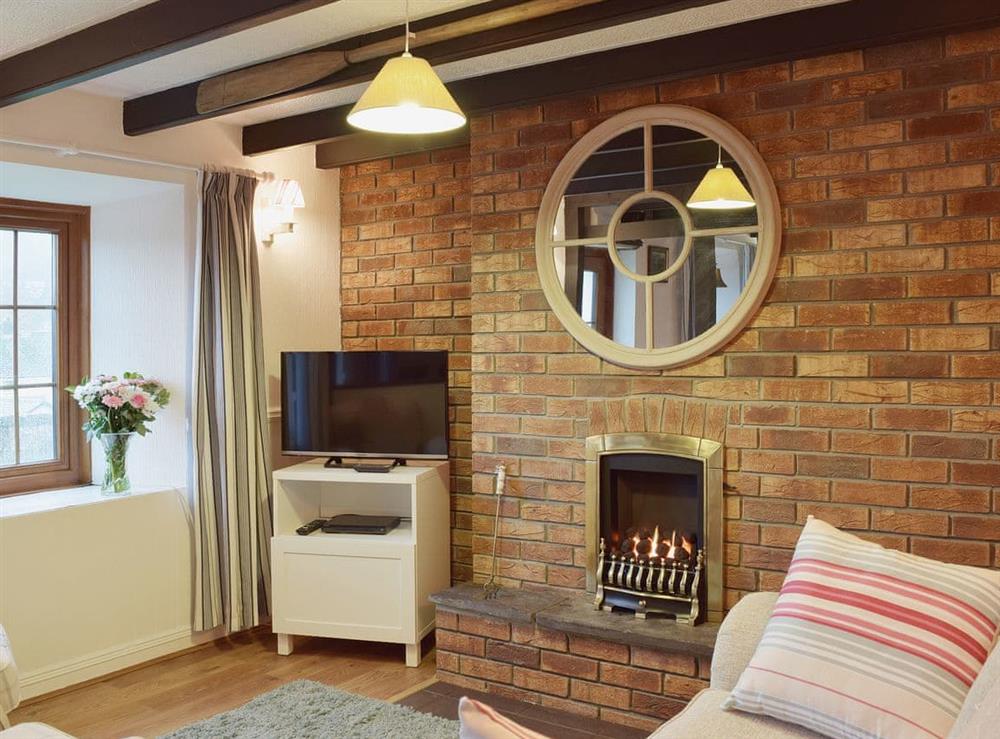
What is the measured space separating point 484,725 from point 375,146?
12.0 feet

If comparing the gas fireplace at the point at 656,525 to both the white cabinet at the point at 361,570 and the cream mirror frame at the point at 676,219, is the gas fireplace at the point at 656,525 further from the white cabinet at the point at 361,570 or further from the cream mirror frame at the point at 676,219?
the white cabinet at the point at 361,570

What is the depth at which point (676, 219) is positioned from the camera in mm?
3361

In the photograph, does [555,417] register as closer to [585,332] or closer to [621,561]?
[585,332]

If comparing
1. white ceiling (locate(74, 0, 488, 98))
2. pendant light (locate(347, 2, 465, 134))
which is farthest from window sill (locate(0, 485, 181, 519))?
pendant light (locate(347, 2, 465, 134))

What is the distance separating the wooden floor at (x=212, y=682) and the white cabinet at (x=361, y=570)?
4.9 inches

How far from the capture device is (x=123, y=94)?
149 inches

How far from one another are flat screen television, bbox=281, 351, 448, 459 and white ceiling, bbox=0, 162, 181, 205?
0.99 metres

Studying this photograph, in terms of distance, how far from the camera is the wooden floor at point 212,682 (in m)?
3.34

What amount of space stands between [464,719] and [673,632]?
7.40 feet

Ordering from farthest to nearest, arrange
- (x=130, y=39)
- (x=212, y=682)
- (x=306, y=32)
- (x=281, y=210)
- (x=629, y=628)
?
1. (x=281, y=210)
2. (x=212, y=682)
3. (x=629, y=628)
4. (x=306, y=32)
5. (x=130, y=39)

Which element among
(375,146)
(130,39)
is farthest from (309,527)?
(130,39)

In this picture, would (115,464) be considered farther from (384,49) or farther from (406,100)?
(406,100)

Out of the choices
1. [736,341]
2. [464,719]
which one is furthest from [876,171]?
[464,719]

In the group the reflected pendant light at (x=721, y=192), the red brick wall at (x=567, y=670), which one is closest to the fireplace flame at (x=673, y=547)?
the red brick wall at (x=567, y=670)
